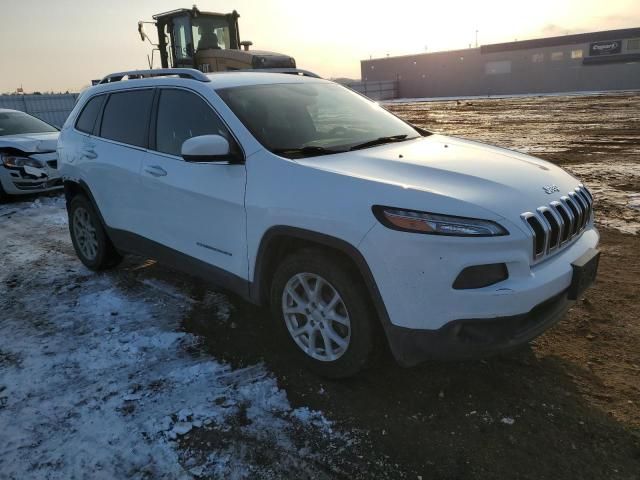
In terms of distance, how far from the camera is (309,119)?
12.3 ft

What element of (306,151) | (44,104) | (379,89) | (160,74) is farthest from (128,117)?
(379,89)

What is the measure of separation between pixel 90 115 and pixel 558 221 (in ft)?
14.5

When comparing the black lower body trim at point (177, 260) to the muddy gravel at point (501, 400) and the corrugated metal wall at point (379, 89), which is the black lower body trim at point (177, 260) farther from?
the corrugated metal wall at point (379, 89)

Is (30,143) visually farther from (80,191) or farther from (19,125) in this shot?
(80,191)

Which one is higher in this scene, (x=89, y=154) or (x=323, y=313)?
(x=89, y=154)

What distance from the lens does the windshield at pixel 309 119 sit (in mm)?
3385

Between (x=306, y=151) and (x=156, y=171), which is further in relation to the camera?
(x=156, y=171)

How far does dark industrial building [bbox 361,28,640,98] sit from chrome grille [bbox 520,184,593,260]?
164 ft

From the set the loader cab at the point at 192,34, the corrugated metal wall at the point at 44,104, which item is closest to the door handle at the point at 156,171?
the loader cab at the point at 192,34

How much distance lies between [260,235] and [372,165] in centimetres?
82

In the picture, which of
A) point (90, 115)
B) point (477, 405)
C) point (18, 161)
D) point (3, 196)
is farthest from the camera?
point (3, 196)

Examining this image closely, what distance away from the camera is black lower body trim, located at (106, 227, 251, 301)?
137 inches

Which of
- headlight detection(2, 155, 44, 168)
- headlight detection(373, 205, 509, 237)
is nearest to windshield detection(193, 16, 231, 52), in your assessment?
headlight detection(2, 155, 44, 168)

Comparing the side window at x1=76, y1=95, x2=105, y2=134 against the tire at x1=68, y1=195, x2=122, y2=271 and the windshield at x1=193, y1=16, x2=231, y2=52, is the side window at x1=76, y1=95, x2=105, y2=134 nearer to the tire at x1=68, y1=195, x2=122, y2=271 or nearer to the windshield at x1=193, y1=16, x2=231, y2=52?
the tire at x1=68, y1=195, x2=122, y2=271
